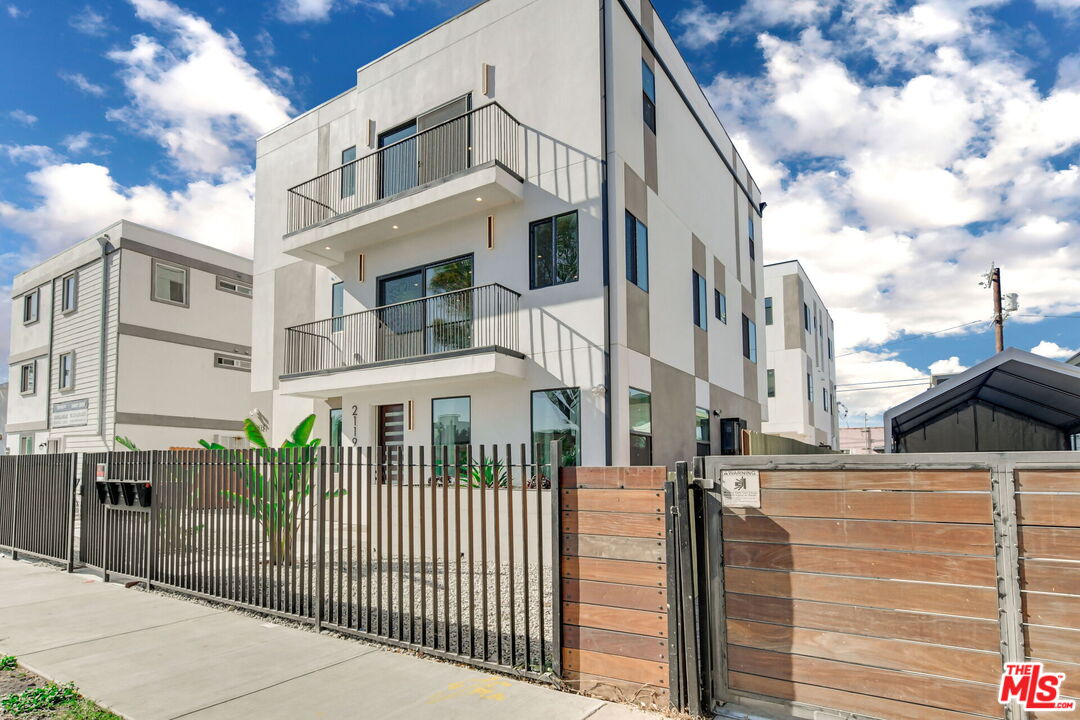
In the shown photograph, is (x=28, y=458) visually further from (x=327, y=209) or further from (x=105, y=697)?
(x=105, y=697)

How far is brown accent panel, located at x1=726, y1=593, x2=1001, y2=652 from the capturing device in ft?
13.0

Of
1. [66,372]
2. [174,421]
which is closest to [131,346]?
[174,421]

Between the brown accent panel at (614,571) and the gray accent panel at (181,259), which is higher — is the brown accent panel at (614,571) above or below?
below

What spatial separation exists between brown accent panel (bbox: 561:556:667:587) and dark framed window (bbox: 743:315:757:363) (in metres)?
16.9

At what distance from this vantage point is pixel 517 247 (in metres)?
13.1

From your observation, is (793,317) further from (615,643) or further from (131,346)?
(615,643)

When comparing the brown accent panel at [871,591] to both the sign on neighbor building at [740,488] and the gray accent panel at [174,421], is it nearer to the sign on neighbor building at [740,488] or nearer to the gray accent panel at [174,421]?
the sign on neighbor building at [740,488]

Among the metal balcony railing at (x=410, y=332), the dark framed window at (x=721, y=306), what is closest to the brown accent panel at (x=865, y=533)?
the metal balcony railing at (x=410, y=332)

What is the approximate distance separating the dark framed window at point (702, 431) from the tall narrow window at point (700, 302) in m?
2.28

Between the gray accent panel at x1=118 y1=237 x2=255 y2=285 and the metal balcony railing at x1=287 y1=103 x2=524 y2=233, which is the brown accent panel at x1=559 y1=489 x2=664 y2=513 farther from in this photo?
the gray accent panel at x1=118 y1=237 x2=255 y2=285

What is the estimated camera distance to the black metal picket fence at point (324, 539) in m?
5.61

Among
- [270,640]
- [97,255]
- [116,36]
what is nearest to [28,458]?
[116,36]

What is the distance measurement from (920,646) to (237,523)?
7.25 m

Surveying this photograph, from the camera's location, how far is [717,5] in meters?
14.7
